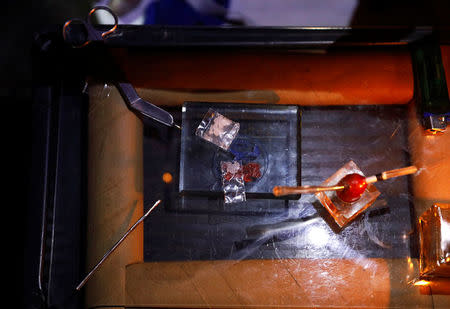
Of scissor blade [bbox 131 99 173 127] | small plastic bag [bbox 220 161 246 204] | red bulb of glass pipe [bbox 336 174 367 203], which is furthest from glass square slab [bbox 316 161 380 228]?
scissor blade [bbox 131 99 173 127]

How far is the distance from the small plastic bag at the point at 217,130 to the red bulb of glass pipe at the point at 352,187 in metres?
0.41

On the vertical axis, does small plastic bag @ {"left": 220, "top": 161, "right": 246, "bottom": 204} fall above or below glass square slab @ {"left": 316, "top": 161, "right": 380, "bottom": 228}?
above

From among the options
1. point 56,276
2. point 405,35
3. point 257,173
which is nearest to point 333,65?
point 405,35

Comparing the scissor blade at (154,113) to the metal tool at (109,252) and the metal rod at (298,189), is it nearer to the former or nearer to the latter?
the metal tool at (109,252)

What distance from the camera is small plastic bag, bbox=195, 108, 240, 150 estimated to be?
1.32m

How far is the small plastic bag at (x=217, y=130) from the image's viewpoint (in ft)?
4.34

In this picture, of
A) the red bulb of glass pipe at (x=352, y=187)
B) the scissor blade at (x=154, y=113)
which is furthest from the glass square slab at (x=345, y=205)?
the scissor blade at (x=154, y=113)

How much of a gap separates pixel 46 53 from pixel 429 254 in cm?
145

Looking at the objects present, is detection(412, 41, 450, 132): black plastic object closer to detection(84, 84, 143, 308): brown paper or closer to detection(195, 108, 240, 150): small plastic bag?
detection(195, 108, 240, 150): small plastic bag

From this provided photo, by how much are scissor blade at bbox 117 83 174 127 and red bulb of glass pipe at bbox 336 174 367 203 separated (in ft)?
2.08

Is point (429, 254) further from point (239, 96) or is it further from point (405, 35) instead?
point (239, 96)

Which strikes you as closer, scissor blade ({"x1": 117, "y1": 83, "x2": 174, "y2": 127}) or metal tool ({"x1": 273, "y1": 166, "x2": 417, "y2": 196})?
metal tool ({"x1": 273, "y1": 166, "x2": 417, "y2": 196})

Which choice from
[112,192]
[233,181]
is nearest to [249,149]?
[233,181]

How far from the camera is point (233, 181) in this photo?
1.30 meters
